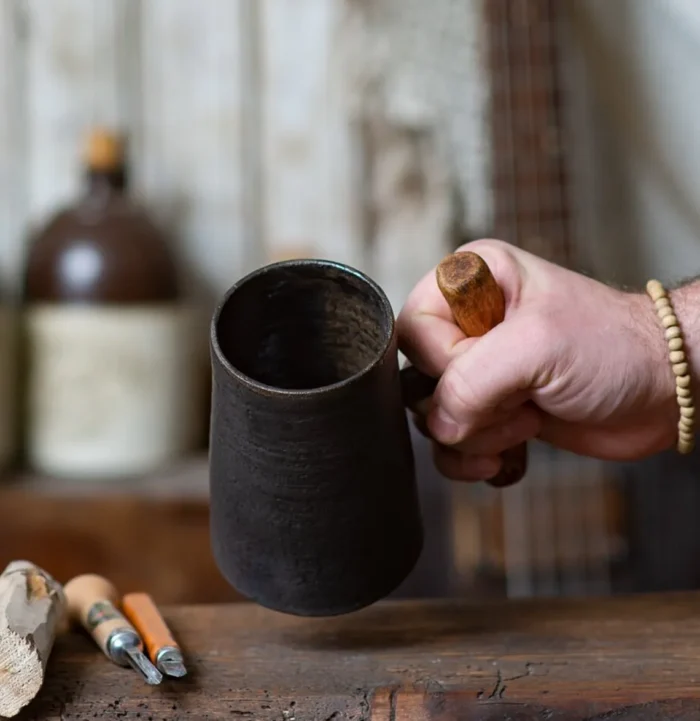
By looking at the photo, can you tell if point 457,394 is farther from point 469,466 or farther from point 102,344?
point 102,344

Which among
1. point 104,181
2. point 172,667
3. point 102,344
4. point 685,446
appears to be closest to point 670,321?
point 685,446

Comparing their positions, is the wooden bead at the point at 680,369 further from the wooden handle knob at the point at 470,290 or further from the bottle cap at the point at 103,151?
the bottle cap at the point at 103,151

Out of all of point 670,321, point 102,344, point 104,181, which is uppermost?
point 670,321

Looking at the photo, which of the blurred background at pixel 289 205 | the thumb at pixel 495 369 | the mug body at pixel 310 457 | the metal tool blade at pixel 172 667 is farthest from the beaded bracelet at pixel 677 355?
the blurred background at pixel 289 205

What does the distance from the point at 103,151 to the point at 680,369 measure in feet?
3.53

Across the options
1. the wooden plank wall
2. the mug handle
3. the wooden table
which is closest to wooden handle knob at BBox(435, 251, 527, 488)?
the mug handle

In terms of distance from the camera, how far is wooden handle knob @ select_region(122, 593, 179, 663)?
0.62 meters

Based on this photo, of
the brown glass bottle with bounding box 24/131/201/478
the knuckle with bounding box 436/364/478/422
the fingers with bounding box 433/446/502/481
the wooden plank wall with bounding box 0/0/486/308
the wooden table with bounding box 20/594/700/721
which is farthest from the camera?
the wooden plank wall with bounding box 0/0/486/308

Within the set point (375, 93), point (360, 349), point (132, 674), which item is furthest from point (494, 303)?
point (375, 93)

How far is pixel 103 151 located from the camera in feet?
4.69

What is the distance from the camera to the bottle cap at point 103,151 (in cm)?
142

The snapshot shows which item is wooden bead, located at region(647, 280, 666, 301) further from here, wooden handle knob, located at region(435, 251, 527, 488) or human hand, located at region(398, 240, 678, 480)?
wooden handle knob, located at region(435, 251, 527, 488)

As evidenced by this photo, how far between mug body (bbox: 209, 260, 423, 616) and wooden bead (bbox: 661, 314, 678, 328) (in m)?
0.23

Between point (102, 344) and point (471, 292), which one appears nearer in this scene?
point (471, 292)
